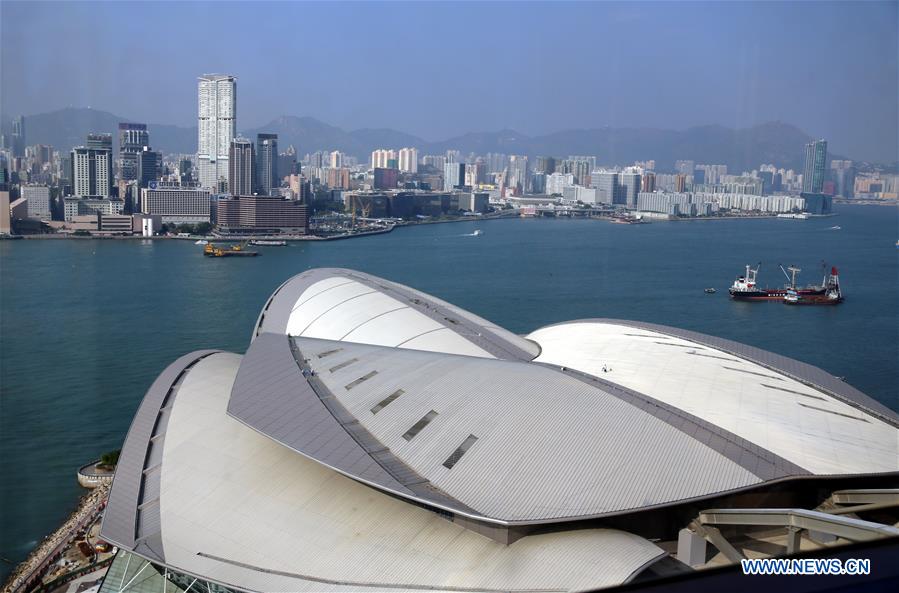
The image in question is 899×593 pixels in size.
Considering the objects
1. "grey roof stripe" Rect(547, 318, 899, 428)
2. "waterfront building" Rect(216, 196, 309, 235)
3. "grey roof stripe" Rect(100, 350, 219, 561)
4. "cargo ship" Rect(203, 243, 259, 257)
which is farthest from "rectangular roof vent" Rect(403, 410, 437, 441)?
"waterfront building" Rect(216, 196, 309, 235)

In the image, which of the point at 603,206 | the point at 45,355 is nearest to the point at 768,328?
the point at 45,355

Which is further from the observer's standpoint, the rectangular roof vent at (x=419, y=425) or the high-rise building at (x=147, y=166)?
the high-rise building at (x=147, y=166)

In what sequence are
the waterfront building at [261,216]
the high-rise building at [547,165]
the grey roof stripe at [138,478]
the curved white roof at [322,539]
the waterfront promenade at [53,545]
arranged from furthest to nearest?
the high-rise building at [547,165], the waterfront building at [261,216], the waterfront promenade at [53,545], the grey roof stripe at [138,478], the curved white roof at [322,539]

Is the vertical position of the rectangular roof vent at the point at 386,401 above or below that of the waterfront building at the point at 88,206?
below

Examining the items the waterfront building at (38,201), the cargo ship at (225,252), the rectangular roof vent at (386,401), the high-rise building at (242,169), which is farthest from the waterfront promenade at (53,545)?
the high-rise building at (242,169)

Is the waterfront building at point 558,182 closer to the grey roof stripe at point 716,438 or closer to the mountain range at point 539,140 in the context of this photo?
the mountain range at point 539,140

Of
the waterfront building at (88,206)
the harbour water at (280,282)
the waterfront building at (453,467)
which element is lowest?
the harbour water at (280,282)

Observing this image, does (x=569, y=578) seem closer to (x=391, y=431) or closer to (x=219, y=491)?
(x=391, y=431)
